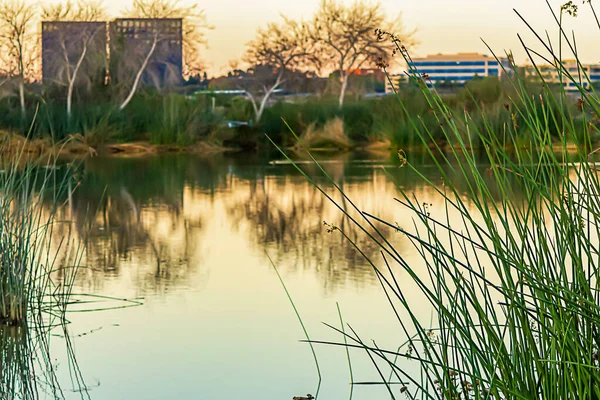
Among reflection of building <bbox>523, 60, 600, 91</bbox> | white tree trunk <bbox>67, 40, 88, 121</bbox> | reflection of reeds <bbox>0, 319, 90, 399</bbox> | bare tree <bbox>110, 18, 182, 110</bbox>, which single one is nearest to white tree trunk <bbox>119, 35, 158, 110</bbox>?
bare tree <bbox>110, 18, 182, 110</bbox>

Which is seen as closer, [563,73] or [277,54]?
[563,73]

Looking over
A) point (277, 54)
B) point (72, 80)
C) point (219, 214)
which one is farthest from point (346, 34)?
point (219, 214)

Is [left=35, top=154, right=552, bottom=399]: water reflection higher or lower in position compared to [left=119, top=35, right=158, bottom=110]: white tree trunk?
lower

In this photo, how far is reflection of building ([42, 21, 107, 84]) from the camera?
16.7 m

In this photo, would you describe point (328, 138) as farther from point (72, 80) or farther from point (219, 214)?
point (219, 214)

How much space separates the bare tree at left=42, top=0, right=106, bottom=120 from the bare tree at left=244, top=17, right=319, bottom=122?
3606 millimetres

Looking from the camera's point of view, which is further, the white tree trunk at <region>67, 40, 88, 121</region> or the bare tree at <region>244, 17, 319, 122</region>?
the bare tree at <region>244, 17, 319, 122</region>

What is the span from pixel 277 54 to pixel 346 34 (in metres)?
1.96

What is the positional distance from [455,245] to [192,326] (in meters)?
1.93

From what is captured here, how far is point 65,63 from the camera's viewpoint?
1656 cm

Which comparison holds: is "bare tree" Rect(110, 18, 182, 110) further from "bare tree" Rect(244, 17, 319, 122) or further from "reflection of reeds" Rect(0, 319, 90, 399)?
"reflection of reeds" Rect(0, 319, 90, 399)

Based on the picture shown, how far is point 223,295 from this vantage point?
365 cm

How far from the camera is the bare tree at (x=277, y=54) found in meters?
20.2

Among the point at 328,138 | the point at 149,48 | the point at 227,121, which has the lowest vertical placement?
the point at 328,138
